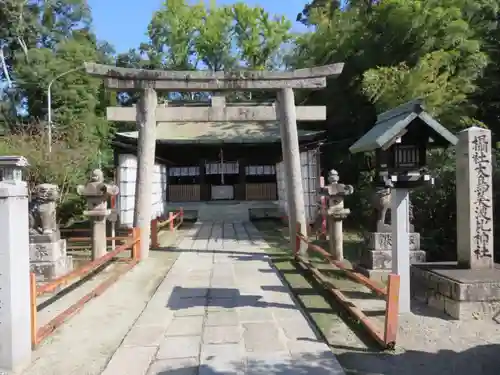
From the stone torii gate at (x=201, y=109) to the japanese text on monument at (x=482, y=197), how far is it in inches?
151

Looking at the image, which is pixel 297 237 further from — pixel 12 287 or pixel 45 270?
pixel 12 287

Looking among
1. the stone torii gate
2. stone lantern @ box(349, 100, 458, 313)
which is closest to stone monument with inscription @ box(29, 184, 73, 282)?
the stone torii gate

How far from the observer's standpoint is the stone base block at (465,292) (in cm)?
531

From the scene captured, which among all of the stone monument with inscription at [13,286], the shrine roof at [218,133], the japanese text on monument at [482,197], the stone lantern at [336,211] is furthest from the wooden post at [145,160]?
the shrine roof at [218,133]

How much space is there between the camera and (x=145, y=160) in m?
9.37

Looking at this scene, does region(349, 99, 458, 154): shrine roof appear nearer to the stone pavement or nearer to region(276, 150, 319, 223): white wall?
the stone pavement

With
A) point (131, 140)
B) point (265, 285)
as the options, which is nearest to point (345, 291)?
point (265, 285)

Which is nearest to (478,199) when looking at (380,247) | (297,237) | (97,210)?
(380,247)

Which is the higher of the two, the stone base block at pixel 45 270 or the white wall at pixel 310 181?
the white wall at pixel 310 181

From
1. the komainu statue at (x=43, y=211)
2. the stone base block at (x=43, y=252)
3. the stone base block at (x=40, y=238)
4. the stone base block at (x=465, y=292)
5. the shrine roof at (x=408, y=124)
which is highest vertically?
the shrine roof at (x=408, y=124)

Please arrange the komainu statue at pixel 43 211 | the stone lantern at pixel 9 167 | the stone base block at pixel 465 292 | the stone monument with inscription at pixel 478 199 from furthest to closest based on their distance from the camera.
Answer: the komainu statue at pixel 43 211 → the stone monument with inscription at pixel 478 199 → the stone base block at pixel 465 292 → the stone lantern at pixel 9 167

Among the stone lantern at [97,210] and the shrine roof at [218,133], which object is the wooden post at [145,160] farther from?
the shrine roof at [218,133]

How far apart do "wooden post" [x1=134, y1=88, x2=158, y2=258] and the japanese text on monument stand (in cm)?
647

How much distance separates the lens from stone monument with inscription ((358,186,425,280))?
738cm
